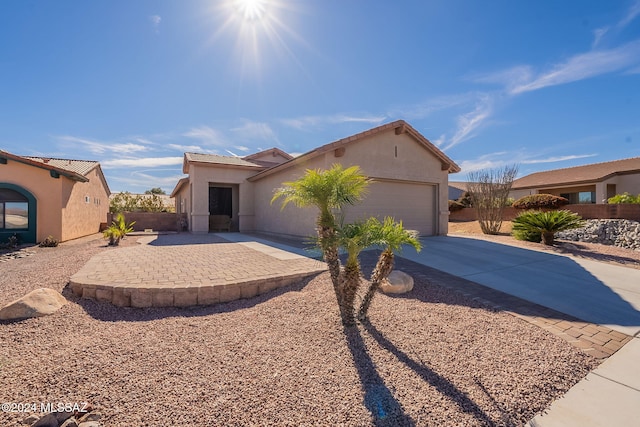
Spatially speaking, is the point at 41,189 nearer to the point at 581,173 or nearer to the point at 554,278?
the point at 554,278

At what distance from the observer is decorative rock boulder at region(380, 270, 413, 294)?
534cm

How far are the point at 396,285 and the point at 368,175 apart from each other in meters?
6.51

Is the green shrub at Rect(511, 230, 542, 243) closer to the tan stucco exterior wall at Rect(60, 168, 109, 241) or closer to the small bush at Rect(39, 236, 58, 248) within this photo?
the small bush at Rect(39, 236, 58, 248)

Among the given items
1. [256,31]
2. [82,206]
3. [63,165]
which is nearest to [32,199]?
[82,206]

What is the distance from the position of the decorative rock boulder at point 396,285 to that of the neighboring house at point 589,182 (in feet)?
77.2

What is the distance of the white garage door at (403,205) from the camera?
1131 centimetres

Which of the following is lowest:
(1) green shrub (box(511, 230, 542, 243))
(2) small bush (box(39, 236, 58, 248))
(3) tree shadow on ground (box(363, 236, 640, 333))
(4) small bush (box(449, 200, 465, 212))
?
(3) tree shadow on ground (box(363, 236, 640, 333))

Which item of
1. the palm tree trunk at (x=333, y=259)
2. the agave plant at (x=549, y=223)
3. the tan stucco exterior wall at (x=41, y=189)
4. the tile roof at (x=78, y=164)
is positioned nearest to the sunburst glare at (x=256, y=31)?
the palm tree trunk at (x=333, y=259)

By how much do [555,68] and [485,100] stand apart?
222cm

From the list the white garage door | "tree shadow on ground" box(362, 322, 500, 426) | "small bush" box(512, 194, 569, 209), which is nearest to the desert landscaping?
"tree shadow on ground" box(362, 322, 500, 426)

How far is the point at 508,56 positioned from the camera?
30.6ft

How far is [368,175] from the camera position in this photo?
36.5 ft

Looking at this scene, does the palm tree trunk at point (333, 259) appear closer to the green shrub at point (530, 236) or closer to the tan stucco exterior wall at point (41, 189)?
the green shrub at point (530, 236)

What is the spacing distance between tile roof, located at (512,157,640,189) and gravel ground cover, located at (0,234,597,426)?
86.5ft
